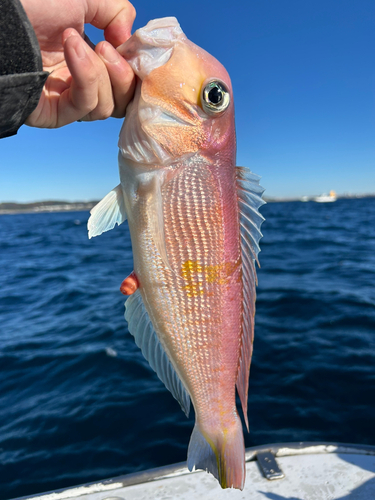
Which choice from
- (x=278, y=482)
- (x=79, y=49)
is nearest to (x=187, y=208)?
(x=79, y=49)

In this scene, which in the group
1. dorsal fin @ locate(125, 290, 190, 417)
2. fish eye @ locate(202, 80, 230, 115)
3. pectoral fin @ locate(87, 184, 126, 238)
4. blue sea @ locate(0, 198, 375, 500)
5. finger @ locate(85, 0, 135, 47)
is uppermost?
finger @ locate(85, 0, 135, 47)

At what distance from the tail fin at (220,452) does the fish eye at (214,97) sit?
1621 millimetres

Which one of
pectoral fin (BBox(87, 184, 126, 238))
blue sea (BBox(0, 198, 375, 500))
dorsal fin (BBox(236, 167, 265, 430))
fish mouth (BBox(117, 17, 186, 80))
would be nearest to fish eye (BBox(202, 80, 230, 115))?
fish mouth (BBox(117, 17, 186, 80))

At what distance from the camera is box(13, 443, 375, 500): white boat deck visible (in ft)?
8.89

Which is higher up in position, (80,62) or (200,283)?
(80,62)

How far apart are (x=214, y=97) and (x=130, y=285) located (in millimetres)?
984

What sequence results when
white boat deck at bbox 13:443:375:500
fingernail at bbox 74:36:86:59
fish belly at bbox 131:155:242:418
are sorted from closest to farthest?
fingernail at bbox 74:36:86:59 → fish belly at bbox 131:155:242:418 → white boat deck at bbox 13:443:375:500

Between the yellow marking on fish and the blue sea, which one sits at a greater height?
the yellow marking on fish

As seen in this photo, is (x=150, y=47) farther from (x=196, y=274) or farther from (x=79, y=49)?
(x=196, y=274)

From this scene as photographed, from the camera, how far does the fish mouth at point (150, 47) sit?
1.57 m

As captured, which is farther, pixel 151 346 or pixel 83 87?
pixel 151 346

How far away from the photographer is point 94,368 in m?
5.87

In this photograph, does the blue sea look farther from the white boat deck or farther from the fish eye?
the fish eye

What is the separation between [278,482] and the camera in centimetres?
286
